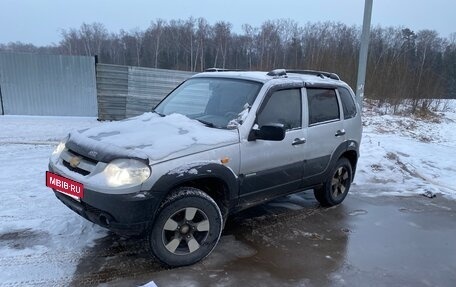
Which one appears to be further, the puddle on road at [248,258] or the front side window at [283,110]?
the front side window at [283,110]

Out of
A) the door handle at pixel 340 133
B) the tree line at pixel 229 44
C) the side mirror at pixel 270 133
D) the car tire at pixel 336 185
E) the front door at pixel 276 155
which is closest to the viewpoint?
the side mirror at pixel 270 133

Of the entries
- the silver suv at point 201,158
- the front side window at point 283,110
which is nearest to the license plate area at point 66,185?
the silver suv at point 201,158

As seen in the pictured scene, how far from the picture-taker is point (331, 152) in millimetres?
5336

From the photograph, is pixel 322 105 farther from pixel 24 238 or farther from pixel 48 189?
pixel 48 189

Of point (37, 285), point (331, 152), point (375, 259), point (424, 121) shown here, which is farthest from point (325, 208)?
point (424, 121)

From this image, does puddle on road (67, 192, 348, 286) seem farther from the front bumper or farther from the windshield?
the windshield

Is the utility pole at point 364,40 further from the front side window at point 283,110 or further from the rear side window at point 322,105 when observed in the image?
the front side window at point 283,110

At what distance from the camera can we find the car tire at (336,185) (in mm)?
5566

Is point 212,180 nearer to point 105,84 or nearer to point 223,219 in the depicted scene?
point 223,219

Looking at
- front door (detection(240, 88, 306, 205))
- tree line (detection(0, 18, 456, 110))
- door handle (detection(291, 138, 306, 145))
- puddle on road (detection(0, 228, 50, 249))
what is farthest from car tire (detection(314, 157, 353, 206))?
tree line (detection(0, 18, 456, 110))

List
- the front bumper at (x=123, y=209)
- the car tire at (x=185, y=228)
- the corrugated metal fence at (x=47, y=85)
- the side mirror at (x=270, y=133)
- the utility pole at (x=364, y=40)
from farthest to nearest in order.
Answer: the corrugated metal fence at (x=47, y=85) < the utility pole at (x=364, y=40) < the side mirror at (x=270, y=133) < the car tire at (x=185, y=228) < the front bumper at (x=123, y=209)

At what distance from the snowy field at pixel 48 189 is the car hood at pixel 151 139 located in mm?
1120

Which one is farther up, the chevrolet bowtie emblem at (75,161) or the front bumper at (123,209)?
the chevrolet bowtie emblem at (75,161)

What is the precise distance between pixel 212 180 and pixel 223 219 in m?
0.48
